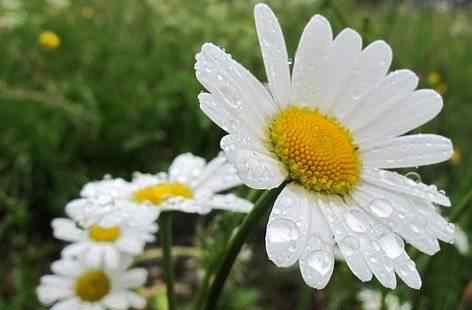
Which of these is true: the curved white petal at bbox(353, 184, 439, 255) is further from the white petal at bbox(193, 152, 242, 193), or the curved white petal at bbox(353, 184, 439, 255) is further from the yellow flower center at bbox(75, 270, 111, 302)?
the yellow flower center at bbox(75, 270, 111, 302)

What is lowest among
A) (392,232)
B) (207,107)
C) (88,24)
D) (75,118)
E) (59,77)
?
(392,232)

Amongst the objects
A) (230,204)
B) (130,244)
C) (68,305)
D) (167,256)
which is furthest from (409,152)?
(68,305)

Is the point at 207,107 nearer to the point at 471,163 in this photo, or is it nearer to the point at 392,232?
the point at 392,232

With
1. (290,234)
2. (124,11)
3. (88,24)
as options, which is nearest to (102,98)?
(88,24)

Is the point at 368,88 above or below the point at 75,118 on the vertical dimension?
below

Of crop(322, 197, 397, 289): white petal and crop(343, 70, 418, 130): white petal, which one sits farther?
crop(343, 70, 418, 130): white petal

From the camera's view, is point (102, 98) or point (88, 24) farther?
point (88, 24)

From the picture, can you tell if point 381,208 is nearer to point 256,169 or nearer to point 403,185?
point 403,185

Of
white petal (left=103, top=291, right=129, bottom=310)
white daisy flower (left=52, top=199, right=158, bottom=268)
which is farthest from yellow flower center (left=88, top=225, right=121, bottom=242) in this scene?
white petal (left=103, top=291, right=129, bottom=310)
